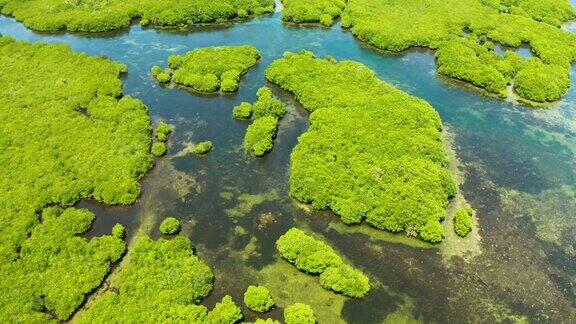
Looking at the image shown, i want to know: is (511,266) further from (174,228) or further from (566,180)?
(174,228)

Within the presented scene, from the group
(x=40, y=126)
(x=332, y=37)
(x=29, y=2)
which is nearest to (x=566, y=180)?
(x=332, y=37)

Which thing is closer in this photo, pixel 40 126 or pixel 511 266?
pixel 511 266

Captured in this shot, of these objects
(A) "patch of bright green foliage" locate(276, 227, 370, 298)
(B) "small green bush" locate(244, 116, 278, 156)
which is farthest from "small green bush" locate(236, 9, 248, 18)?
(A) "patch of bright green foliage" locate(276, 227, 370, 298)

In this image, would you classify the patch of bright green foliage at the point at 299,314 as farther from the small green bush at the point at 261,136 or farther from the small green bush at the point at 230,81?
the small green bush at the point at 230,81

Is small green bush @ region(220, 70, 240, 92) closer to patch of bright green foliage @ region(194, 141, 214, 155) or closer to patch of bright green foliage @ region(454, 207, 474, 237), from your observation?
patch of bright green foliage @ region(194, 141, 214, 155)

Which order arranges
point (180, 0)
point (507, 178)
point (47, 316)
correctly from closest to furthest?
1. point (47, 316)
2. point (507, 178)
3. point (180, 0)
